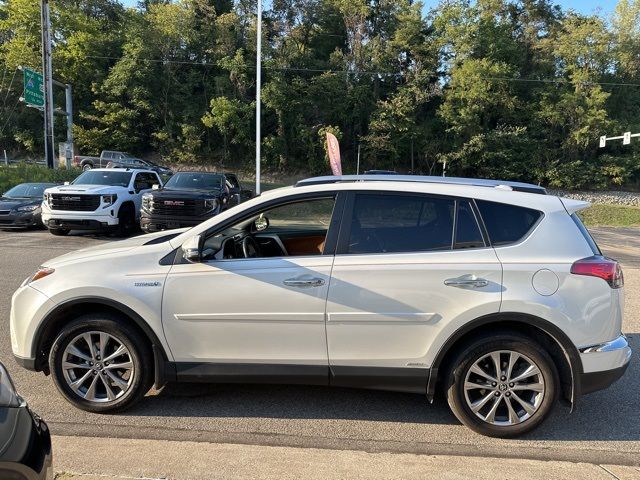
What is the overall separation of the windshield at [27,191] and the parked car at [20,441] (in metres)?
15.6

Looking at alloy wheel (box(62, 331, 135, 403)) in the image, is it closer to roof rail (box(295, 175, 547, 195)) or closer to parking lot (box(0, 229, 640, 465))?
parking lot (box(0, 229, 640, 465))

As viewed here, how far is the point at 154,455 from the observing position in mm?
3156

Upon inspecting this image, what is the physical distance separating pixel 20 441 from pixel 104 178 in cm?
1352

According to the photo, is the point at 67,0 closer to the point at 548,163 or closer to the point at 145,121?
the point at 145,121

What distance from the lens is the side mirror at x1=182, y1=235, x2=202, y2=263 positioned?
3.48 meters

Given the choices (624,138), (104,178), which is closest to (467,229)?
(104,178)

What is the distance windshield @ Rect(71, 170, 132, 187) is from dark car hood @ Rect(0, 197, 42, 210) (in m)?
1.83

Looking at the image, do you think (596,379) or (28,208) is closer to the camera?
(596,379)

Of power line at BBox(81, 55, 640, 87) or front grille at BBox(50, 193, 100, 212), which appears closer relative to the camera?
front grille at BBox(50, 193, 100, 212)

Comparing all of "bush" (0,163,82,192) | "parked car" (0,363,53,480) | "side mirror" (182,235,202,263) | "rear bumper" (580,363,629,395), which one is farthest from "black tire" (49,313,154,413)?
"bush" (0,163,82,192)

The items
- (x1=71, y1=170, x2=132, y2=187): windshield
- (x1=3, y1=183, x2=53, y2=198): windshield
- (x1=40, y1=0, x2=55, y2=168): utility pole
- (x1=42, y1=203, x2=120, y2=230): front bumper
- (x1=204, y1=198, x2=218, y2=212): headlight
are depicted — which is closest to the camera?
(x1=204, y1=198, x2=218, y2=212): headlight

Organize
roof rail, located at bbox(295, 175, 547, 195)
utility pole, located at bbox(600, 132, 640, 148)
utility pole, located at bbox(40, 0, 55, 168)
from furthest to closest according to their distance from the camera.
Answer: utility pole, located at bbox(600, 132, 640, 148), utility pole, located at bbox(40, 0, 55, 168), roof rail, located at bbox(295, 175, 547, 195)

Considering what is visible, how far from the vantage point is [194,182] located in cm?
1377

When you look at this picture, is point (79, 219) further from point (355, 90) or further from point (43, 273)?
point (355, 90)
